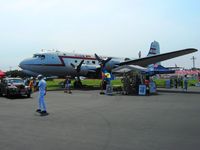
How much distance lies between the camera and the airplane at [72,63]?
28.0 meters

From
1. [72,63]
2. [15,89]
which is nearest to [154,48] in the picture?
[72,63]

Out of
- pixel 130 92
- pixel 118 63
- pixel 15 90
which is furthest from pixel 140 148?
pixel 118 63

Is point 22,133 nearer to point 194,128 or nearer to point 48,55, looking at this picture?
point 194,128

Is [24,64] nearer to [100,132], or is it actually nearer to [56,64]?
[56,64]

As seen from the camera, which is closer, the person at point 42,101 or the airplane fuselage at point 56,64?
the person at point 42,101

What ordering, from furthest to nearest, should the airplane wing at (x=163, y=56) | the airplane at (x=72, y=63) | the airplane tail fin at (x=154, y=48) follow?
the airplane tail fin at (x=154, y=48), the airplane at (x=72, y=63), the airplane wing at (x=163, y=56)

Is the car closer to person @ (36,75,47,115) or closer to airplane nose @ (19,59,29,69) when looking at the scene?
airplane nose @ (19,59,29,69)

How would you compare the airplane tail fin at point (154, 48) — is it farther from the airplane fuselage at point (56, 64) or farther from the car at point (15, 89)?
the car at point (15, 89)

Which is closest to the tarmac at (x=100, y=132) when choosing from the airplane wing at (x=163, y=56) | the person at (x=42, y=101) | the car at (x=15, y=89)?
the person at (x=42, y=101)

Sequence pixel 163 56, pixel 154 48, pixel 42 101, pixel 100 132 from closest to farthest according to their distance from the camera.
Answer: pixel 100 132 < pixel 42 101 < pixel 163 56 < pixel 154 48

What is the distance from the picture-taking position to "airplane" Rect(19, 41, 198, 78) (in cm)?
2797

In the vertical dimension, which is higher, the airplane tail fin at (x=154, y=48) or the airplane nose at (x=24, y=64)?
the airplane tail fin at (x=154, y=48)

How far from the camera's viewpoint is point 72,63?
29938mm

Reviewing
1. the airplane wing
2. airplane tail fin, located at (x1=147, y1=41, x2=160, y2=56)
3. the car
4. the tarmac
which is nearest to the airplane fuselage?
the airplane wing
